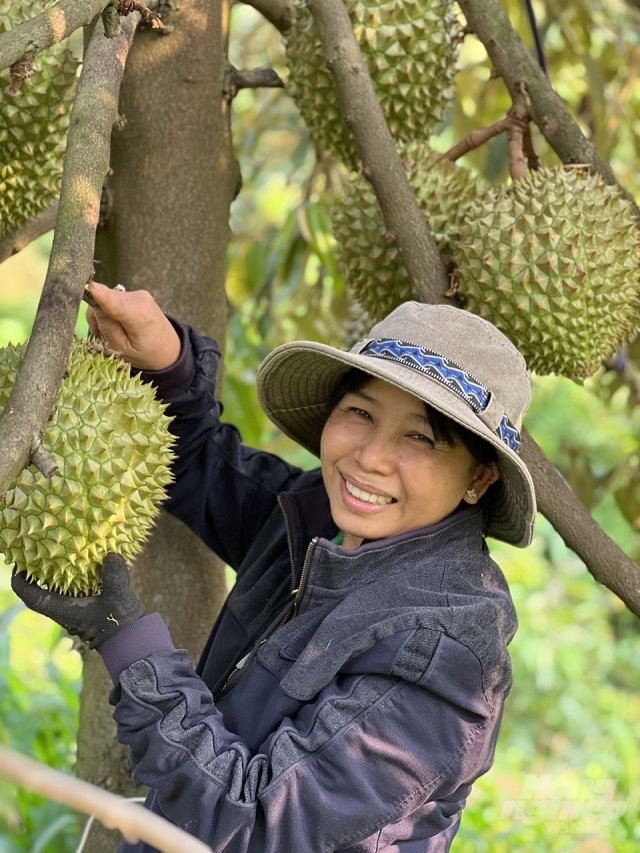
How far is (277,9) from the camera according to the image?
1531 millimetres

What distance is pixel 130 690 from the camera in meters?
1.11

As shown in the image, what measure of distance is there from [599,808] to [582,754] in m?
0.93

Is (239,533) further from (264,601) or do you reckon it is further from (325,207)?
(325,207)

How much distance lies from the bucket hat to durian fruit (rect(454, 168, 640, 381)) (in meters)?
0.07

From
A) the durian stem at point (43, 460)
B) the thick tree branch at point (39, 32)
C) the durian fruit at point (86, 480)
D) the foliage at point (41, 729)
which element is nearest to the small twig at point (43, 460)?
the durian stem at point (43, 460)

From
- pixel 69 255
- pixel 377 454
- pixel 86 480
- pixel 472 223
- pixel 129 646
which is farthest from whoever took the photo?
pixel 472 223

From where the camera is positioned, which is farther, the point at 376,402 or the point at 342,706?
the point at 376,402

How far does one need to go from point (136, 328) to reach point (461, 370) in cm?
38

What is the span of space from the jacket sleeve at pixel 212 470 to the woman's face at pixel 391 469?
0.76 feet

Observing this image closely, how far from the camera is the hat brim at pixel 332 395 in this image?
1173mm

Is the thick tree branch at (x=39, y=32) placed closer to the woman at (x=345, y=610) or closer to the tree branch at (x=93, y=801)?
the woman at (x=345, y=610)

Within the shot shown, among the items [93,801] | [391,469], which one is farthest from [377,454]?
[93,801]

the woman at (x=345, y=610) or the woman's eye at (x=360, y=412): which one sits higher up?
the woman's eye at (x=360, y=412)

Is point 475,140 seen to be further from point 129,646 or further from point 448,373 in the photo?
point 129,646
